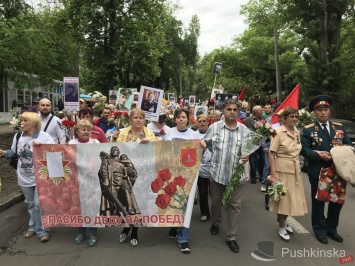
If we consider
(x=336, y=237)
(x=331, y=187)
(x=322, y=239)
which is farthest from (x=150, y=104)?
(x=336, y=237)

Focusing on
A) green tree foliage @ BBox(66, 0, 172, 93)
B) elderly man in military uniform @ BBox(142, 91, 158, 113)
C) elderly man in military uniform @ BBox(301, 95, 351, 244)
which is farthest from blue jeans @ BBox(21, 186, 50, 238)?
green tree foliage @ BBox(66, 0, 172, 93)

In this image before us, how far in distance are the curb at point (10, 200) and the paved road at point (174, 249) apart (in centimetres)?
105

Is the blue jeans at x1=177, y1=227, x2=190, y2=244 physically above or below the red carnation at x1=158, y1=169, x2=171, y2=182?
below

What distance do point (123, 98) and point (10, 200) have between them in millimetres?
5312

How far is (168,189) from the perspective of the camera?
4277 millimetres

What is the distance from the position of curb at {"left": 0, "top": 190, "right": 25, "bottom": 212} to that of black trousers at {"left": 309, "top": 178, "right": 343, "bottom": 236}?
5.13 m

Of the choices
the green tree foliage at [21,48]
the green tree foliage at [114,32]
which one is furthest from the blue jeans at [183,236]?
the green tree foliage at [114,32]

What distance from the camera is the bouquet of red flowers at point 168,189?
168 inches

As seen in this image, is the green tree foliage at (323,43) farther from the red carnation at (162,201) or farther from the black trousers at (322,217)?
the red carnation at (162,201)

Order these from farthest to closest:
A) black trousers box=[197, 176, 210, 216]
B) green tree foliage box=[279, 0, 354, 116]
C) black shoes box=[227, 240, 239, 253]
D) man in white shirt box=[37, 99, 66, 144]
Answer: green tree foliage box=[279, 0, 354, 116] < black trousers box=[197, 176, 210, 216] < man in white shirt box=[37, 99, 66, 144] < black shoes box=[227, 240, 239, 253]

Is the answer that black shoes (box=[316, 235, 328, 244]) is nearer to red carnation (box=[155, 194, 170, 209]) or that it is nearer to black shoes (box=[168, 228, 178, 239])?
black shoes (box=[168, 228, 178, 239])

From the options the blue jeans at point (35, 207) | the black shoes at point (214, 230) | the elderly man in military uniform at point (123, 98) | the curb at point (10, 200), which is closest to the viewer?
the blue jeans at point (35, 207)

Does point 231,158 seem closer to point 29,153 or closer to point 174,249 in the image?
point 174,249

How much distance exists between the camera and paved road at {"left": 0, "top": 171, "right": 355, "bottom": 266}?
3863mm
